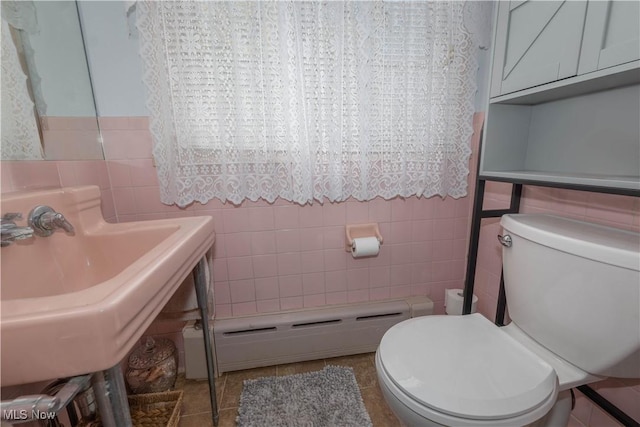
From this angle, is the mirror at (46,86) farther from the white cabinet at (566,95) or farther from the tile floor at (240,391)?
the white cabinet at (566,95)

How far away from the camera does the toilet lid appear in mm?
647

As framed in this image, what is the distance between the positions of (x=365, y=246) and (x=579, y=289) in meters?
0.74

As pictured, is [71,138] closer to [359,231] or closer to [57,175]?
[57,175]

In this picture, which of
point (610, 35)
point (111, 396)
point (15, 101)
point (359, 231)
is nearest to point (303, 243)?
point (359, 231)

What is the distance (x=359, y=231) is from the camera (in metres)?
1.35

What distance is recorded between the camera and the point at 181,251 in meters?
0.64

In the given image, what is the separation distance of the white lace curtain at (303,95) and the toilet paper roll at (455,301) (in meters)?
0.63

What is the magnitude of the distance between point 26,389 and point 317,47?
1359mm

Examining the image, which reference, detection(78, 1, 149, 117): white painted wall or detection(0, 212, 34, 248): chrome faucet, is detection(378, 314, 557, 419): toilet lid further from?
detection(78, 1, 149, 117): white painted wall

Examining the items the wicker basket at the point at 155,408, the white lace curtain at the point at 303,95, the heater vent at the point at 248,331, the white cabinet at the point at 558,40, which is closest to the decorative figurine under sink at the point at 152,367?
the wicker basket at the point at 155,408

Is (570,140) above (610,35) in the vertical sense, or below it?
below

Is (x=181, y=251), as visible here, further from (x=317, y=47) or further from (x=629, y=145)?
(x=629, y=145)

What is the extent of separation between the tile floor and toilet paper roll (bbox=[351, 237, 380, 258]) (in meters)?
0.58

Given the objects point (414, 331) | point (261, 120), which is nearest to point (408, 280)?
point (414, 331)
